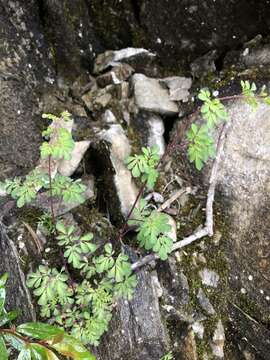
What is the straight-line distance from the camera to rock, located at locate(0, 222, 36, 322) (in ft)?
7.98

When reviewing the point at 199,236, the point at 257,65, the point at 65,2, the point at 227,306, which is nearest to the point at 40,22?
the point at 65,2

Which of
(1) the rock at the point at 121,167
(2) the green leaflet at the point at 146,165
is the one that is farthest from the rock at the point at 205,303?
(2) the green leaflet at the point at 146,165

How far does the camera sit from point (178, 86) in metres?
3.23

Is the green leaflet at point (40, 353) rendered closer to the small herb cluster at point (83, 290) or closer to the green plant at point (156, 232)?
the small herb cluster at point (83, 290)

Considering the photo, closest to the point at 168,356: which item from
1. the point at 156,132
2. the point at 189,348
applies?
the point at 189,348

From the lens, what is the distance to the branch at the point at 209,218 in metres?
2.71

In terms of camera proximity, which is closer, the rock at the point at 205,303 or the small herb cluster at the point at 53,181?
the small herb cluster at the point at 53,181

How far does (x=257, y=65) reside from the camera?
3059 millimetres

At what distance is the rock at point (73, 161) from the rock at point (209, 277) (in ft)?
3.47

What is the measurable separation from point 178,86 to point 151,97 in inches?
9.8

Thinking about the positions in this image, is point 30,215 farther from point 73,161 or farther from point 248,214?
point 248,214

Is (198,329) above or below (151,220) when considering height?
below

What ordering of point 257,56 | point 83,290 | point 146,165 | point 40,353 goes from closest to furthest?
point 40,353 < point 146,165 < point 83,290 < point 257,56

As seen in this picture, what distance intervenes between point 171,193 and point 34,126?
102 cm
